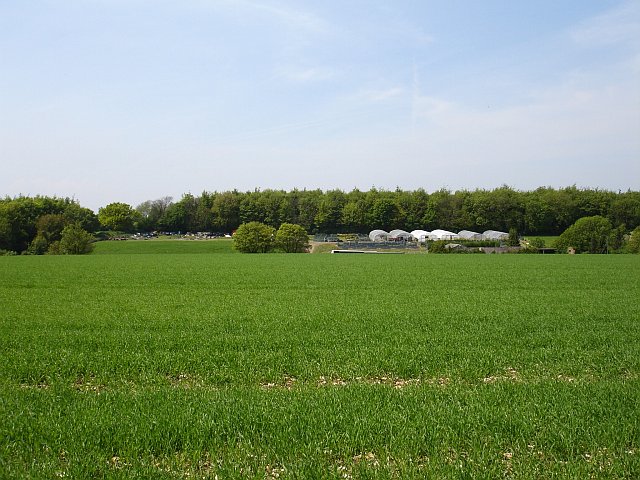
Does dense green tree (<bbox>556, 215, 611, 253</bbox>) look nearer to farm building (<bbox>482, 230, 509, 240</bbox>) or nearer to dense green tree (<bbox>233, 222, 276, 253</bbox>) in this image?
farm building (<bbox>482, 230, 509, 240</bbox>)

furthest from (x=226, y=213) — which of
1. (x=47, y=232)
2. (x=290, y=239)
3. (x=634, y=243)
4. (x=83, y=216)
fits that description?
(x=634, y=243)

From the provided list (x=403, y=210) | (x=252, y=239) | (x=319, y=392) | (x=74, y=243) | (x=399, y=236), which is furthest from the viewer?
(x=403, y=210)

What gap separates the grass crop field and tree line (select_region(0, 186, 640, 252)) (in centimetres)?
13388

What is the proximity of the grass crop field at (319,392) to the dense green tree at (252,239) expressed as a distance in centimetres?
7627

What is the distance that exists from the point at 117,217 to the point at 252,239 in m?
73.7

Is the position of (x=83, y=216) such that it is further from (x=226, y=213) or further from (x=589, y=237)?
(x=589, y=237)

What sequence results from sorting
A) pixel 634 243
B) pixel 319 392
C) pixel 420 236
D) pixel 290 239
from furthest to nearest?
1. pixel 420 236
2. pixel 290 239
3. pixel 634 243
4. pixel 319 392

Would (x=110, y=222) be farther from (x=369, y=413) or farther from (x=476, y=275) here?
(x=369, y=413)

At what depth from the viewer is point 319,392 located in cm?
931

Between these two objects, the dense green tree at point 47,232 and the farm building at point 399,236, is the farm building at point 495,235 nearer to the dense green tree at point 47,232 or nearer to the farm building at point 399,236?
the farm building at point 399,236

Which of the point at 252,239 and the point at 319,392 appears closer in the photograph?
the point at 319,392

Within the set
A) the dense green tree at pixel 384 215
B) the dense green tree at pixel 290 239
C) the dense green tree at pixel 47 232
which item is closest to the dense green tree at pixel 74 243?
the dense green tree at pixel 47 232

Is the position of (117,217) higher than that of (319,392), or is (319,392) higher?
(117,217)

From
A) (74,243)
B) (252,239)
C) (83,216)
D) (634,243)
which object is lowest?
(74,243)
